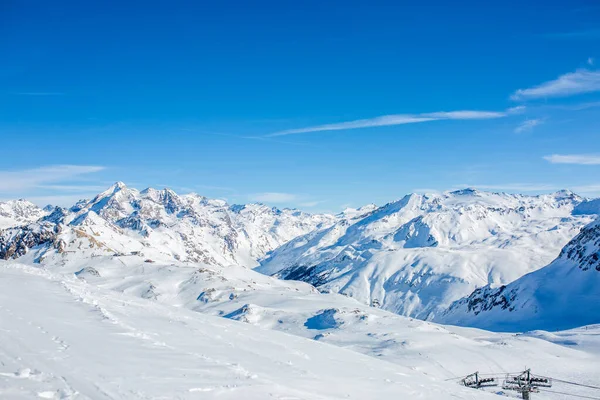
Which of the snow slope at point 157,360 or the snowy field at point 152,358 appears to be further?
the snowy field at point 152,358

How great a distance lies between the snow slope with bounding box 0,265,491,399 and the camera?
51.2ft

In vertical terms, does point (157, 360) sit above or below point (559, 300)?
above

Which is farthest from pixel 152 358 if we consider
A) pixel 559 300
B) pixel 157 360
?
pixel 559 300

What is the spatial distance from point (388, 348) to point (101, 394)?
62.6 metres

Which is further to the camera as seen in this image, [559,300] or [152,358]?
[559,300]

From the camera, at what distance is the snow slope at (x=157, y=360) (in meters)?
15.6

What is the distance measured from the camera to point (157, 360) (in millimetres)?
19234

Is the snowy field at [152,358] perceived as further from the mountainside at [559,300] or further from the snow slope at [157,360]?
the mountainside at [559,300]

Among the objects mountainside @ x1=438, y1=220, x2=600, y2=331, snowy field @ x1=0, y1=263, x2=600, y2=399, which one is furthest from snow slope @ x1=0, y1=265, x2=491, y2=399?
mountainside @ x1=438, y1=220, x2=600, y2=331

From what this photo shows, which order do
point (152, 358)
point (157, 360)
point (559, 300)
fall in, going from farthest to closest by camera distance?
1. point (559, 300)
2. point (152, 358)
3. point (157, 360)

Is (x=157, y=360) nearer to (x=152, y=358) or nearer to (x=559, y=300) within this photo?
(x=152, y=358)

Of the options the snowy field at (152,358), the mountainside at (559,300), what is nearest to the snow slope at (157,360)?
the snowy field at (152,358)

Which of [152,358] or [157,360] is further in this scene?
[152,358]

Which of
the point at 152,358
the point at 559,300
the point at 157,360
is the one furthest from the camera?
the point at 559,300
